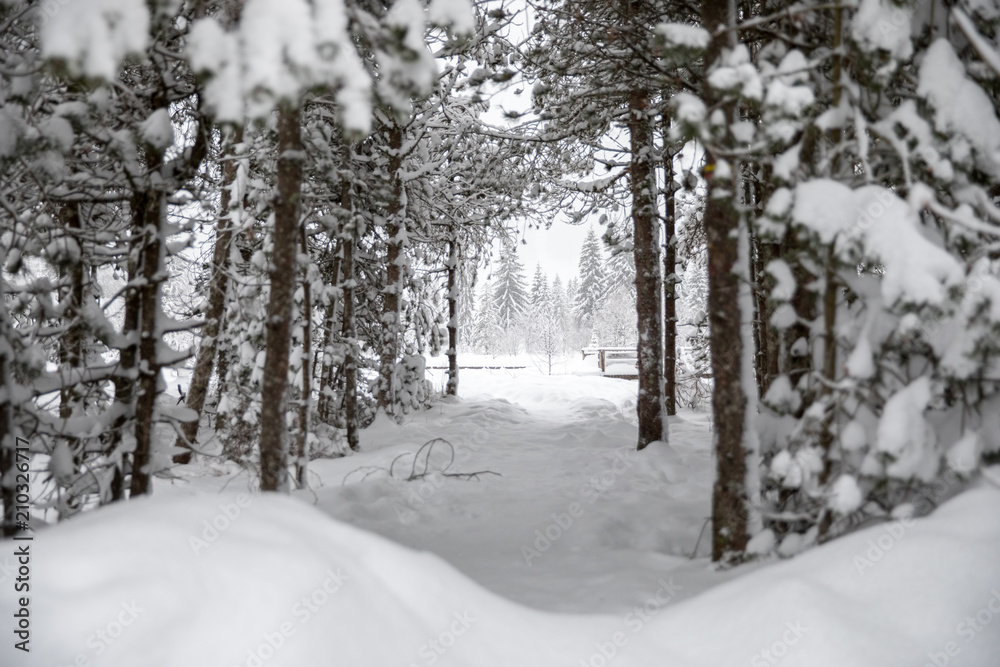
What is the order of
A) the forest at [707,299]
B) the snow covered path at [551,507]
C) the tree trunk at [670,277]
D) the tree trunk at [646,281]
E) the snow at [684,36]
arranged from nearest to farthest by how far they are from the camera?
the forest at [707,299], the snow at [684,36], the snow covered path at [551,507], the tree trunk at [646,281], the tree trunk at [670,277]

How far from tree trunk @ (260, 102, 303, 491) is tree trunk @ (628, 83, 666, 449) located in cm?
560

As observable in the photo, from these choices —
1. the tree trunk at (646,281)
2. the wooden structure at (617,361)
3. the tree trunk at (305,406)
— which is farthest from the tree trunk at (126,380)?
the wooden structure at (617,361)

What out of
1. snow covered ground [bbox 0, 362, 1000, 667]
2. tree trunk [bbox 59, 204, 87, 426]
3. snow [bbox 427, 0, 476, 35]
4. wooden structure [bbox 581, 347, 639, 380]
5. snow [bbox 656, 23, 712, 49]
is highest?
snow [bbox 427, 0, 476, 35]

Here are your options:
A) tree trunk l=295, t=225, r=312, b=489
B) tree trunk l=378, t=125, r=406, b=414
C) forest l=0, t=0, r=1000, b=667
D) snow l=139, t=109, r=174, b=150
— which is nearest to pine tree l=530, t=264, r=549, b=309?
tree trunk l=378, t=125, r=406, b=414

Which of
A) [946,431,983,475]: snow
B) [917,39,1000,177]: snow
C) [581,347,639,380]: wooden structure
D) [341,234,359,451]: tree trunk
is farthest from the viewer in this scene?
[581,347,639,380]: wooden structure

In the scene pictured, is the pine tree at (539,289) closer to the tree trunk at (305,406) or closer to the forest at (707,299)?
the forest at (707,299)

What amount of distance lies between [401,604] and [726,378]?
8.73 feet

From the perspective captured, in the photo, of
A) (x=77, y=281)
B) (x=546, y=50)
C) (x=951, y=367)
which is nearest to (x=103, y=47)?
(x=77, y=281)

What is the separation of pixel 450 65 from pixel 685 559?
965 centimetres

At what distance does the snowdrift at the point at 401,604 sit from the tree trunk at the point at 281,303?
134cm

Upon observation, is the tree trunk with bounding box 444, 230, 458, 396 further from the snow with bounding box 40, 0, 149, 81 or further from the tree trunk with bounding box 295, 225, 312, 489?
the snow with bounding box 40, 0, 149, 81

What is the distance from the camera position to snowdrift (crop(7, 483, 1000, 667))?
6.56 ft

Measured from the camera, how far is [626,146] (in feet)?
31.2

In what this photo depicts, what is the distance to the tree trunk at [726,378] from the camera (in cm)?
388
